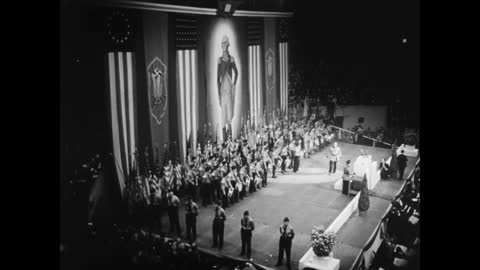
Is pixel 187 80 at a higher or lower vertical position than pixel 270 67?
lower

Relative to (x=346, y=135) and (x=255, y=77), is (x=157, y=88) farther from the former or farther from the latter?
(x=346, y=135)

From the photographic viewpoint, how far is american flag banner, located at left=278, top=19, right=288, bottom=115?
40.3 feet

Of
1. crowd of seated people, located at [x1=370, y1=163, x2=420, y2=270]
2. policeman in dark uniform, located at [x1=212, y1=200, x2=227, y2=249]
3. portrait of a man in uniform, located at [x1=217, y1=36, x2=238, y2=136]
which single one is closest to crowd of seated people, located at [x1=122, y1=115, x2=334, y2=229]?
portrait of a man in uniform, located at [x1=217, y1=36, x2=238, y2=136]

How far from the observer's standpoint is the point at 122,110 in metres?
11.1

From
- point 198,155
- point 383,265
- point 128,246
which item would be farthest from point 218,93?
point 383,265

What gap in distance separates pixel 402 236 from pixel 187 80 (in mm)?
7100

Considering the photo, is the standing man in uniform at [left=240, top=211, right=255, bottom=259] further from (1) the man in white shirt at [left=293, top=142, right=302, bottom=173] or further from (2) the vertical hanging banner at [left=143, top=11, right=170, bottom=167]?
(1) the man in white shirt at [left=293, top=142, right=302, bottom=173]

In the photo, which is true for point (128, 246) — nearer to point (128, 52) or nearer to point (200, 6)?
point (128, 52)

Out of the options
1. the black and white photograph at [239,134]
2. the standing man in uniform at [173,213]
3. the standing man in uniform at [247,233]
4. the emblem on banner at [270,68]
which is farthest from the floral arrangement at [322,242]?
the emblem on banner at [270,68]

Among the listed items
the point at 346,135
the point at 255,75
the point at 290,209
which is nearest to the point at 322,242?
the point at 290,209

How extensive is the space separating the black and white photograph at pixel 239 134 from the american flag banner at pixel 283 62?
40mm

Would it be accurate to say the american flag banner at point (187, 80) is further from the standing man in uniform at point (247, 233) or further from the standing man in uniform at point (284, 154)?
the standing man in uniform at point (247, 233)

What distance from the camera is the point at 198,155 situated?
13.2m

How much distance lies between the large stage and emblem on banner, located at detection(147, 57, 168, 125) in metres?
2.85
